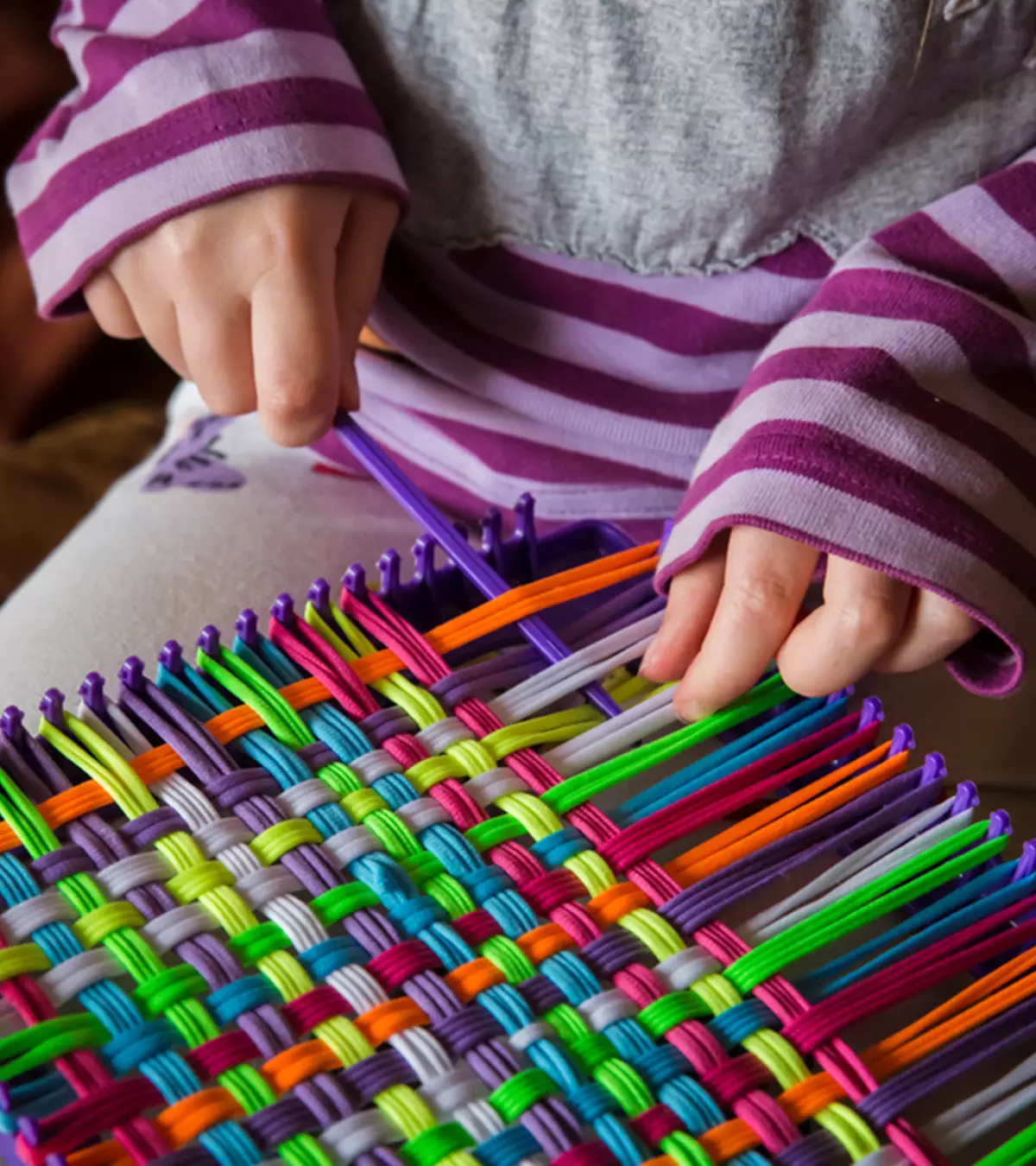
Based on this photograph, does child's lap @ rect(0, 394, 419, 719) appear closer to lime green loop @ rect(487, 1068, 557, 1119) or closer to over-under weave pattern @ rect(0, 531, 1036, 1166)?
over-under weave pattern @ rect(0, 531, 1036, 1166)

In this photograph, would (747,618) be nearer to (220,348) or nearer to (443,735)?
(443,735)

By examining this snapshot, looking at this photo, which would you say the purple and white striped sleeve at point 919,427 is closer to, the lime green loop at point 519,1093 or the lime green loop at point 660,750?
the lime green loop at point 660,750

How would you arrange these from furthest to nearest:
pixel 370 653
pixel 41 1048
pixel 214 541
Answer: pixel 214 541 → pixel 370 653 → pixel 41 1048

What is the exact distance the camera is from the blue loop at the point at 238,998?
310 millimetres

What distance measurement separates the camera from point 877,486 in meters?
0.38

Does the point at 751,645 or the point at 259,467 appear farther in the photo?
the point at 259,467

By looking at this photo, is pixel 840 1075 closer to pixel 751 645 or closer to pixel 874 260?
pixel 751 645

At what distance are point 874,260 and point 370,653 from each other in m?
0.22

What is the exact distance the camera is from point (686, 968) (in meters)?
0.33

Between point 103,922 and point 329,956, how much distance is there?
0.06 metres

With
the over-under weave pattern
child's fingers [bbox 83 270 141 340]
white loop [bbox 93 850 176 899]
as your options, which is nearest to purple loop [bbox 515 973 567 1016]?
the over-under weave pattern

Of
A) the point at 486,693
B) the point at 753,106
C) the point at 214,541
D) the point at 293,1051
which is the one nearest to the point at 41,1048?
the point at 293,1051

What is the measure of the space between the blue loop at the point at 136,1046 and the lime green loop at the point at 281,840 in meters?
0.05

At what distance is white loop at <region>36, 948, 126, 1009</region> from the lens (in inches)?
12.2
